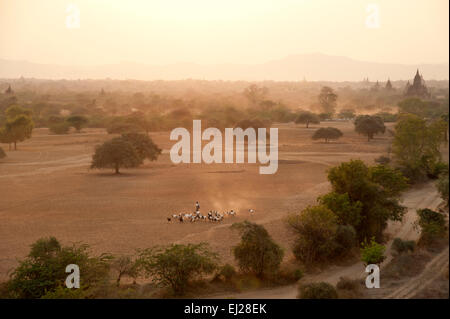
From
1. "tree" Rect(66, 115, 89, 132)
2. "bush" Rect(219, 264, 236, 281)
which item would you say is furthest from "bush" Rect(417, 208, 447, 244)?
"tree" Rect(66, 115, 89, 132)

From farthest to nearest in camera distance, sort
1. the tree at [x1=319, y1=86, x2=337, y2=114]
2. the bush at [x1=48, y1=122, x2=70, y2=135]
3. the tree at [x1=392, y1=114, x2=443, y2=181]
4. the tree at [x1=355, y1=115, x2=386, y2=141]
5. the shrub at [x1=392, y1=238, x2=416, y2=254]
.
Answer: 1. the tree at [x1=319, y1=86, x2=337, y2=114]
2. the bush at [x1=48, y1=122, x2=70, y2=135]
3. the tree at [x1=355, y1=115, x2=386, y2=141]
4. the tree at [x1=392, y1=114, x2=443, y2=181]
5. the shrub at [x1=392, y1=238, x2=416, y2=254]

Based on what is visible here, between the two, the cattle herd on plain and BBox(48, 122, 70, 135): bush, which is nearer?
the cattle herd on plain

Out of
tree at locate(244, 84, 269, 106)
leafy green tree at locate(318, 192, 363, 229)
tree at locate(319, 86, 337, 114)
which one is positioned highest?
tree at locate(244, 84, 269, 106)

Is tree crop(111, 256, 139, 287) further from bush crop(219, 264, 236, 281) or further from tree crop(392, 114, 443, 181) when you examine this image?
tree crop(392, 114, 443, 181)

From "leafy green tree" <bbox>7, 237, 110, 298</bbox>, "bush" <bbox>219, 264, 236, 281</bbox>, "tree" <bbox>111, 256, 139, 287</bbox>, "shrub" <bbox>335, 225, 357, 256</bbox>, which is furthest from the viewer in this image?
"shrub" <bbox>335, 225, 357, 256</bbox>

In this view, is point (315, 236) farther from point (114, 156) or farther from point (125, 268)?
point (114, 156)

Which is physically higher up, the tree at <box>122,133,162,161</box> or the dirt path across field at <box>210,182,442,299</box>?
the tree at <box>122,133,162,161</box>
